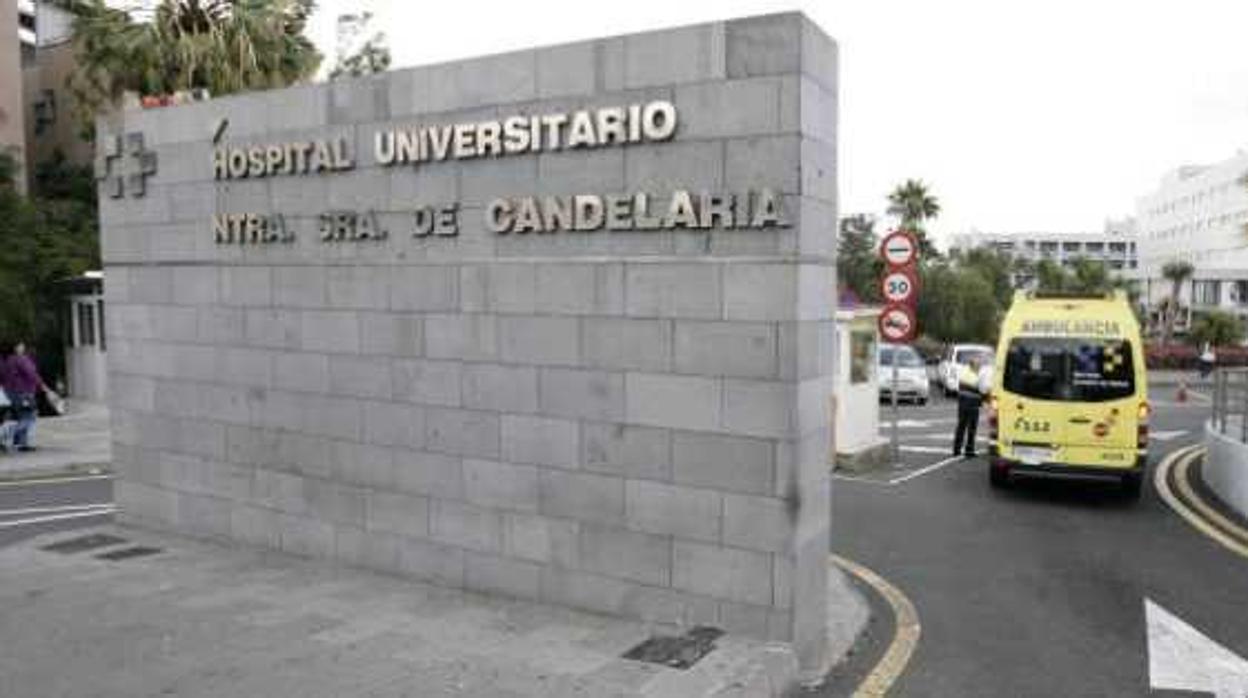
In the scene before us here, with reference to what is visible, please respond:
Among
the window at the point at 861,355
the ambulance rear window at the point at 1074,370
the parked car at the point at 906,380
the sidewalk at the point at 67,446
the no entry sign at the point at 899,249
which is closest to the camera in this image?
the ambulance rear window at the point at 1074,370

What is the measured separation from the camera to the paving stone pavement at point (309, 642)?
5.59 meters

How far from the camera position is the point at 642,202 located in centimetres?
641

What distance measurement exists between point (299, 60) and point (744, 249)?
18331 mm

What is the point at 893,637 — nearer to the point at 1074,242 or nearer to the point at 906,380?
the point at 906,380

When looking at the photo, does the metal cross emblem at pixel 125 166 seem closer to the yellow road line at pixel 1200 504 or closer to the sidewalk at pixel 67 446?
the sidewalk at pixel 67 446

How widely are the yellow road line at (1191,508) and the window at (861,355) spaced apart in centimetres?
414

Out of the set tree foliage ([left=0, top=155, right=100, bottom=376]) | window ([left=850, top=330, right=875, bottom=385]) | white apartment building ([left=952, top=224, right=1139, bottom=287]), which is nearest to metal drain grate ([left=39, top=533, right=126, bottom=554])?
window ([left=850, top=330, right=875, bottom=385])

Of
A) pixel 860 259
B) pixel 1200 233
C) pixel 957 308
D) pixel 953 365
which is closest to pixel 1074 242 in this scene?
pixel 1200 233

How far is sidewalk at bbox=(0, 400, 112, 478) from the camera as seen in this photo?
14859 millimetres

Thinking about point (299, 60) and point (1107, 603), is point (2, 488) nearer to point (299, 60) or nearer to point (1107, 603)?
point (299, 60)

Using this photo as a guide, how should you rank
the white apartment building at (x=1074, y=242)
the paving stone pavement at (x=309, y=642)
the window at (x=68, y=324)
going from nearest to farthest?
the paving stone pavement at (x=309, y=642) → the window at (x=68, y=324) → the white apartment building at (x=1074, y=242)

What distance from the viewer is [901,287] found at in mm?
13758

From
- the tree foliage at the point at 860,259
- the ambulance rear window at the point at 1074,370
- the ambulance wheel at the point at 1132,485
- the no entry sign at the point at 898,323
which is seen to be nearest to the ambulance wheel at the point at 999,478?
the ambulance rear window at the point at 1074,370

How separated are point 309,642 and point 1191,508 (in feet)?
33.6
